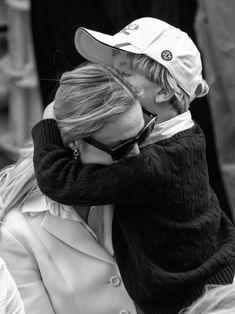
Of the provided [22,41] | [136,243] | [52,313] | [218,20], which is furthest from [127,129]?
A: [22,41]

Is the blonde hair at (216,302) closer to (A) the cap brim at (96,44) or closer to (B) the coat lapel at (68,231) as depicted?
(B) the coat lapel at (68,231)

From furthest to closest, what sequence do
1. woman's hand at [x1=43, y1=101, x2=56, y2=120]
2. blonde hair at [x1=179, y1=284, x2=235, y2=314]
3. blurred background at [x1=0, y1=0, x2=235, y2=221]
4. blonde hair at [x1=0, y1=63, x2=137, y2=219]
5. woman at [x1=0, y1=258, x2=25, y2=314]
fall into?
blurred background at [x1=0, y1=0, x2=235, y2=221] → woman's hand at [x1=43, y1=101, x2=56, y2=120] → blonde hair at [x1=179, y1=284, x2=235, y2=314] → blonde hair at [x1=0, y1=63, x2=137, y2=219] → woman at [x1=0, y1=258, x2=25, y2=314]

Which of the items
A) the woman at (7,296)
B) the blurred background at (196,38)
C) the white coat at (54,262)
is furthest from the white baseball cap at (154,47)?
the blurred background at (196,38)

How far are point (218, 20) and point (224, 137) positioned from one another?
Answer: 20.8 inches

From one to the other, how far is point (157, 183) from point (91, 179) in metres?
0.16

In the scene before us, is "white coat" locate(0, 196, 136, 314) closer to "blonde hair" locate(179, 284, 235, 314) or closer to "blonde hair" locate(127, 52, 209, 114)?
"blonde hair" locate(179, 284, 235, 314)

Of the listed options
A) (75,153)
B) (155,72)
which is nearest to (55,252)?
(75,153)

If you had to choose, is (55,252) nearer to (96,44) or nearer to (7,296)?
(7,296)

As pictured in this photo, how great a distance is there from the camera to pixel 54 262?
80.4 inches

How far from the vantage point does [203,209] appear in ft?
6.57

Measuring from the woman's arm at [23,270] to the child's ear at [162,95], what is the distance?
51 cm

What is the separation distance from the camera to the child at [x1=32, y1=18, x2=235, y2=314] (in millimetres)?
1845

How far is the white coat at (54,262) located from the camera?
203 cm

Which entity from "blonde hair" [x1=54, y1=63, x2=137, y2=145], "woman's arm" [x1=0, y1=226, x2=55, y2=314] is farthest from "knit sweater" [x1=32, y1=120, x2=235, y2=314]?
"woman's arm" [x1=0, y1=226, x2=55, y2=314]
